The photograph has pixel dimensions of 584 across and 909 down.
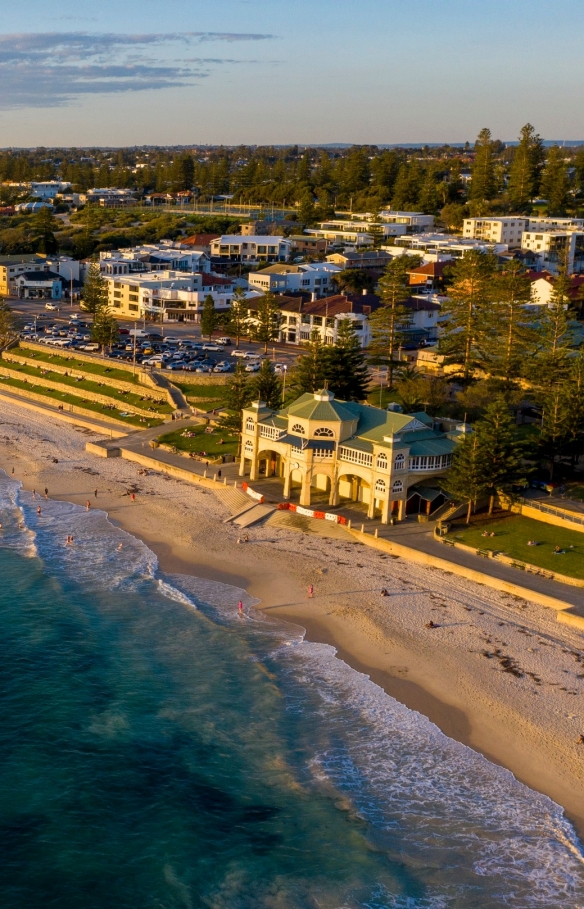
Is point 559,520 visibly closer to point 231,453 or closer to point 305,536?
point 305,536

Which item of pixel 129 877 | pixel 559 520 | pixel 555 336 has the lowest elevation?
pixel 129 877

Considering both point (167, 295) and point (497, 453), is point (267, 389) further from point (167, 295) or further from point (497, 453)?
point (167, 295)

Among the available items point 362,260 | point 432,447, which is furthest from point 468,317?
point 362,260

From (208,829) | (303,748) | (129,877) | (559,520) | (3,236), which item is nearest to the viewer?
(129,877)

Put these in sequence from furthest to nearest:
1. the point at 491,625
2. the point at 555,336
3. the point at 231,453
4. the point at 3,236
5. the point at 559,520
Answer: the point at 3,236 < the point at 555,336 < the point at 231,453 < the point at 559,520 < the point at 491,625

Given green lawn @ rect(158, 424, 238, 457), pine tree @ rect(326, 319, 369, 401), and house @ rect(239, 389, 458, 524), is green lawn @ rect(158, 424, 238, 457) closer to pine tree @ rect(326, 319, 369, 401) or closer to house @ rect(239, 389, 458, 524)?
house @ rect(239, 389, 458, 524)

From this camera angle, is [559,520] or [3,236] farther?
[3,236]

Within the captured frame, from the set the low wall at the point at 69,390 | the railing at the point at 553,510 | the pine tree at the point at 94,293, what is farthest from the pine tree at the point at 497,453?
the pine tree at the point at 94,293

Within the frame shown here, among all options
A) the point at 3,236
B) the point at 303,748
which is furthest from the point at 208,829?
the point at 3,236
